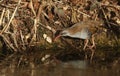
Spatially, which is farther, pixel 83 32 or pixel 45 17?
pixel 45 17

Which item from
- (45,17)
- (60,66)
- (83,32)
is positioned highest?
(45,17)

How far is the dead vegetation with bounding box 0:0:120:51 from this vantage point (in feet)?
25.6

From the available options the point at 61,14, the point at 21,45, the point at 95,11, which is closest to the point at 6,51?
the point at 21,45

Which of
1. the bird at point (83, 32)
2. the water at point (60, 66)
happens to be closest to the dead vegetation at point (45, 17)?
the bird at point (83, 32)

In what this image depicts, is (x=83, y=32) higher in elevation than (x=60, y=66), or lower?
higher

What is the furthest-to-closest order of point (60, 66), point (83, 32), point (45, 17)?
point (45, 17), point (83, 32), point (60, 66)

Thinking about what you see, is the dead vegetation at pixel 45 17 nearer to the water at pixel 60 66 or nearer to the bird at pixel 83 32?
the bird at pixel 83 32

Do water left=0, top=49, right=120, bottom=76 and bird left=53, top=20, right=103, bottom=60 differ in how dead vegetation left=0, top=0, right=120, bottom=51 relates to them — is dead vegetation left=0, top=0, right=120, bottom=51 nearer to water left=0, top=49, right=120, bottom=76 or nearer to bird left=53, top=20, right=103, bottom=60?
bird left=53, top=20, right=103, bottom=60

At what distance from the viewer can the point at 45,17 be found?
8133 millimetres

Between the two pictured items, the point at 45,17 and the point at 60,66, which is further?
the point at 45,17

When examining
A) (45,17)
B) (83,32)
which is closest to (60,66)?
(83,32)

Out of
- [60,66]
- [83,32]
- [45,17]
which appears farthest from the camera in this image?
[45,17]

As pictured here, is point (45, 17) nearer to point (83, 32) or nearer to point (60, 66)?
point (83, 32)


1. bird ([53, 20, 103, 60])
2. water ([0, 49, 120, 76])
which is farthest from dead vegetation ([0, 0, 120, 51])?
water ([0, 49, 120, 76])
